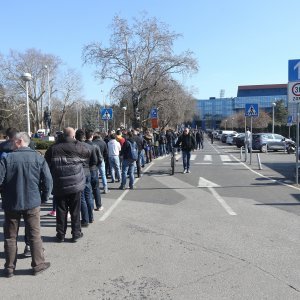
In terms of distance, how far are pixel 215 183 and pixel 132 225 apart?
623 centimetres

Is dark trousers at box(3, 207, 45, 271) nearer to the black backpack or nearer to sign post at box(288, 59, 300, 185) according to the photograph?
the black backpack

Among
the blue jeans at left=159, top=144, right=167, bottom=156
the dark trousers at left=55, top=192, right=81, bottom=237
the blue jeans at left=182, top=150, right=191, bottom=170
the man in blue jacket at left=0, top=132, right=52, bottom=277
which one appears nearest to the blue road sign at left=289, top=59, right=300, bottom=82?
the blue jeans at left=182, top=150, right=191, bottom=170

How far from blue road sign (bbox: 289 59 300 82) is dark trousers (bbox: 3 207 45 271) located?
10004mm

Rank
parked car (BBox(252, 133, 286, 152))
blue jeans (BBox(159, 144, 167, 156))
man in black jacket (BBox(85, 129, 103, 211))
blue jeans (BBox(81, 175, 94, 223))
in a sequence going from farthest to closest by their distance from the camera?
parked car (BBox(252, 133, 286, 152)) → blue jeans (BBox(159, 144, 167, 156)) → man in black jacket (BBox(85, 129, 103, 211)) → blue jeans (BBox(81, 175, 94, 223))

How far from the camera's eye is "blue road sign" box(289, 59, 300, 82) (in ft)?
40.9

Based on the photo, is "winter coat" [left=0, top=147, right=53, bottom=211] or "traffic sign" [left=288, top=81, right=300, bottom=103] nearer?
"winter coat" [left=0, top=147, right=53, bottom=211]

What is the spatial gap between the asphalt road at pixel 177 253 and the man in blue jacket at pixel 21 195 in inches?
11.7

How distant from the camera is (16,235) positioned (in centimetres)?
500

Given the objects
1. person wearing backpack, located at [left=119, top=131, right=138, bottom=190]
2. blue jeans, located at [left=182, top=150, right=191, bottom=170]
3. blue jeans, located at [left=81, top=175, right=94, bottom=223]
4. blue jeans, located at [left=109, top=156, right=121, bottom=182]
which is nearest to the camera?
blue jeans, located at [left=81, top=175, right=94, bottom=223]

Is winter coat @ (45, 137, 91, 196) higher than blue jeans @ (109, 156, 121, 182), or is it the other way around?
winter coat @ (45, 137, 91, 196)

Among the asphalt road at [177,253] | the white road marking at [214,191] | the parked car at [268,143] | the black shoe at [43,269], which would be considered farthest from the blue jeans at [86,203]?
the parked car at [268,143]

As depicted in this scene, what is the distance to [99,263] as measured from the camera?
5324 millimetres

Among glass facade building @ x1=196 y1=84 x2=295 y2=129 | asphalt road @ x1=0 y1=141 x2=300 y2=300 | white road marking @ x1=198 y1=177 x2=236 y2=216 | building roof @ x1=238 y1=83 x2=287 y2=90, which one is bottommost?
white road marking @ x1=198 y1=177 x2=236 y2=216

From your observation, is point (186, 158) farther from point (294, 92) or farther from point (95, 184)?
point (95, 184)
